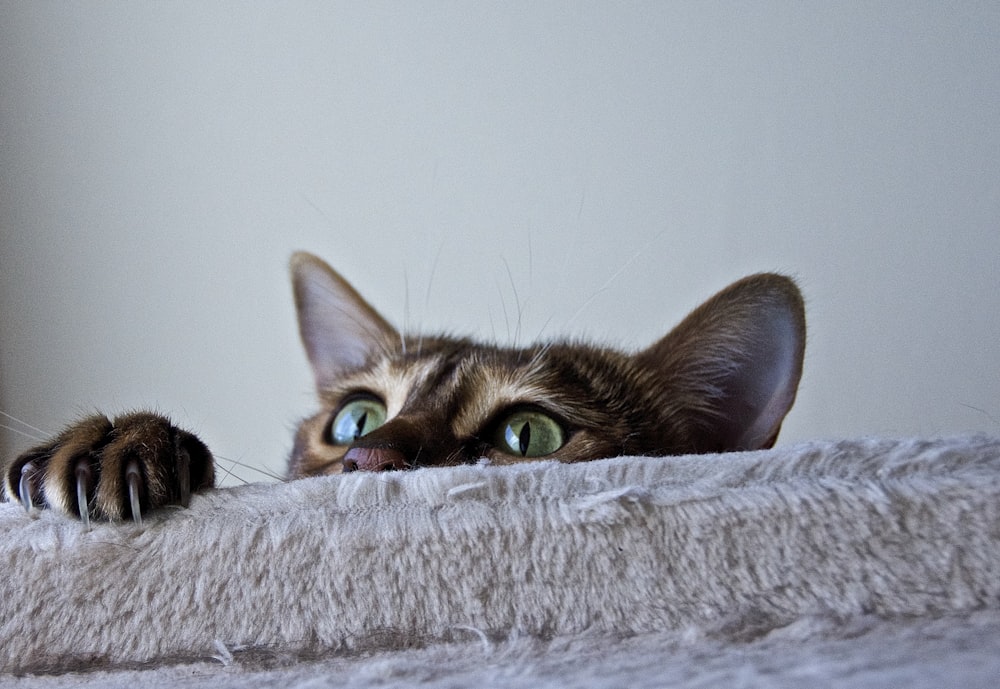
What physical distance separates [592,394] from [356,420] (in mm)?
377

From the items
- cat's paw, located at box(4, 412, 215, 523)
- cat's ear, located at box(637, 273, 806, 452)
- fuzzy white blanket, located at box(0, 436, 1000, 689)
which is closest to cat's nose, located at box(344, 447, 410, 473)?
cat's paw, located at box(4, 412, 215, 523)

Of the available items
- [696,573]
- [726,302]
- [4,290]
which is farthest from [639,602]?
[4,290]

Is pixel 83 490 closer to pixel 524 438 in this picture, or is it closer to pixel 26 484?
pixel 26 484

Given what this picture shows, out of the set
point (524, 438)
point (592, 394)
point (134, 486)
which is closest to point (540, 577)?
point (134, 486)

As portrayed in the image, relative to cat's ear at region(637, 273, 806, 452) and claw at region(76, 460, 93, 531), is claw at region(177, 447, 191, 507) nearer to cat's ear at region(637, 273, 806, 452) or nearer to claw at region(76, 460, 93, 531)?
claw at region(76, 460, 93, 531)

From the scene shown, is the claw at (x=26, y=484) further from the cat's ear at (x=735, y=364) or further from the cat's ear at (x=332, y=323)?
the cat's ear at (x=735, y=364)

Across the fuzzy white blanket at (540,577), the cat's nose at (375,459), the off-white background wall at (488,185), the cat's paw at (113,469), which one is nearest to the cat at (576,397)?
the cat's nose at (375,459)

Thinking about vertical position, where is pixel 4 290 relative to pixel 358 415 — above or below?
above

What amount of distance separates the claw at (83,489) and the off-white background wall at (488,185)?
4.45ft

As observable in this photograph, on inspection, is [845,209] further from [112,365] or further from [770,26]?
[112,365]

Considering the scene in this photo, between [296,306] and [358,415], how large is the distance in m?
0.38

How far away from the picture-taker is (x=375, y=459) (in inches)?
30.7

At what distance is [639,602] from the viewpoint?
17.3 inches

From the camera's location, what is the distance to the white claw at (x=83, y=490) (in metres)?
0.52
